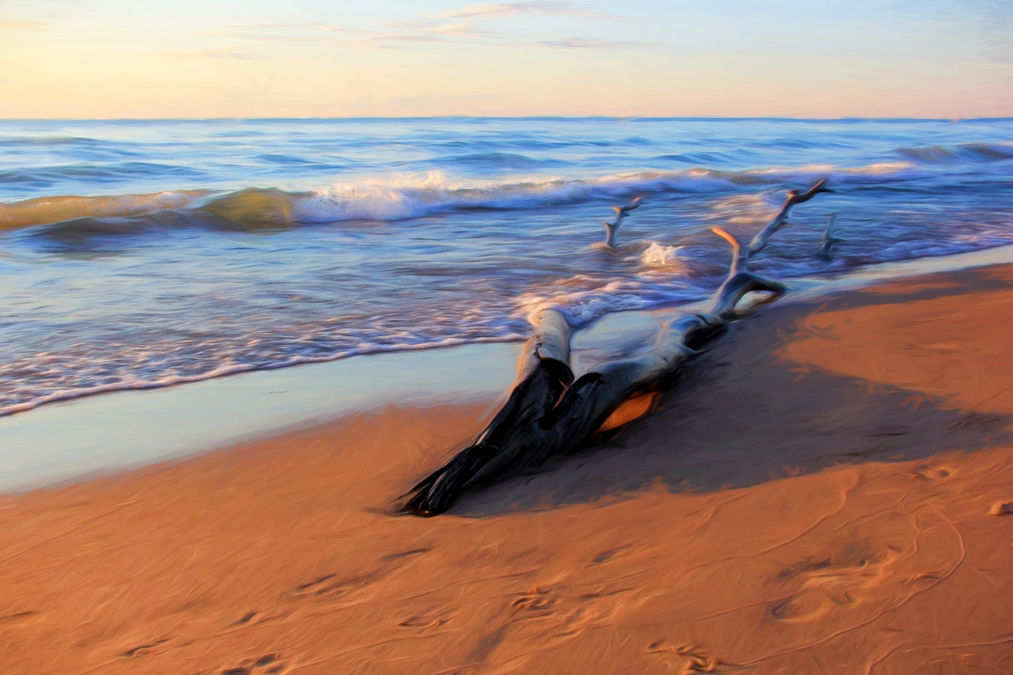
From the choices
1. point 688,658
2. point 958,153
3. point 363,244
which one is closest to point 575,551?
point 688,658

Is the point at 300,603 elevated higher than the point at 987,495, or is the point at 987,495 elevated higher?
the point at 987,495

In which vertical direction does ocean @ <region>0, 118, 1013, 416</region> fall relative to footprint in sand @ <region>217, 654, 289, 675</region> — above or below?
above

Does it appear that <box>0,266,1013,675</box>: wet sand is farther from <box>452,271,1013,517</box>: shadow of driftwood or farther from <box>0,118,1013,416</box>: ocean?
<box>0,118,1013,416</box>: ocean

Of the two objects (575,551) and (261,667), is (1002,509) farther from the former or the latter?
(261,667)

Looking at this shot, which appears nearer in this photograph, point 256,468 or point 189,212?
point 256,468

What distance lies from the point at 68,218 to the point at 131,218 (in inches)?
38.6

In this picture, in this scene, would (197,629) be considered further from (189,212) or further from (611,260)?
(189,212)

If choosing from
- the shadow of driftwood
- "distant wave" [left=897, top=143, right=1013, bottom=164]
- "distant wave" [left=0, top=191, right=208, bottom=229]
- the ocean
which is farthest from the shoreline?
"distant wave" [left=897, top=143, right=1013, bottom=164]

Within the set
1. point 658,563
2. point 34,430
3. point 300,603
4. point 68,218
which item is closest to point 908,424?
point 658,563

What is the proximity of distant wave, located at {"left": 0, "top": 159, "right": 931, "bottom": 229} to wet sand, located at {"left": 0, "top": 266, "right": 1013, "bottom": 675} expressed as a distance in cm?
916

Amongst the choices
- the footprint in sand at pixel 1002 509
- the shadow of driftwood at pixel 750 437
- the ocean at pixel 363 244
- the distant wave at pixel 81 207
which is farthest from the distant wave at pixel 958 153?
the footprint in sand at pixel 1002 509

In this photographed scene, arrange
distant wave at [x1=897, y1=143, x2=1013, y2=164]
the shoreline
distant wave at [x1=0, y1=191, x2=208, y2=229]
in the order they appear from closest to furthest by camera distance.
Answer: the shoreline < distant wave at [x1=0, y1=191, x2=208, y2=229] < distant wave at [x1=897, y1=143, x2=1013, y2=164]

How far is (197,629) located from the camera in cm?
193

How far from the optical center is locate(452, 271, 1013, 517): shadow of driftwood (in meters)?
2.57
